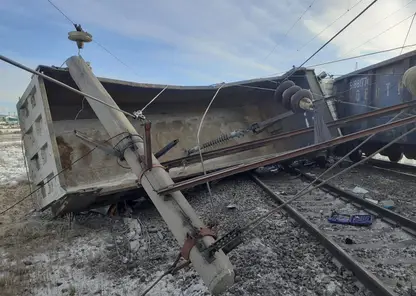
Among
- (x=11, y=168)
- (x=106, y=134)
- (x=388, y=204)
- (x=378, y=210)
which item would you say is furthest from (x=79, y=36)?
(x=11, y=168)

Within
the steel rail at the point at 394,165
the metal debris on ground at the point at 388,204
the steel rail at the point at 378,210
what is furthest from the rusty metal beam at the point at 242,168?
the steel rail at the point at 394,165

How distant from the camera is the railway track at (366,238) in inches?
115

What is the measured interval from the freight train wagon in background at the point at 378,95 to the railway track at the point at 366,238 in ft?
8.07

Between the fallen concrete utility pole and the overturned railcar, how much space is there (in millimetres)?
272

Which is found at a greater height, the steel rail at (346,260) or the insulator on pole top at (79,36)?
the insulator on pole top at (79,36)

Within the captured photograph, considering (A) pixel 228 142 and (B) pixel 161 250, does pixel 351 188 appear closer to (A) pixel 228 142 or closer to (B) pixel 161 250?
(A) pixel 228 142

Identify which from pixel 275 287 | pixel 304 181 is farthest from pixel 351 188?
pixel 275 287

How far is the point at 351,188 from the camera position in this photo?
20.5 feet

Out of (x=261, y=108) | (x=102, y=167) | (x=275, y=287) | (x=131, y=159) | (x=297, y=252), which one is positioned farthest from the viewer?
(x=261, y=108)

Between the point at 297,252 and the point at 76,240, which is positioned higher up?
the point at 76,240

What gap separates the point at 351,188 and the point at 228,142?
337 centimetres

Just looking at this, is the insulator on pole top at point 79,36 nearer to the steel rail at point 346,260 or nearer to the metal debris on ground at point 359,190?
the steel rail at point 346,260

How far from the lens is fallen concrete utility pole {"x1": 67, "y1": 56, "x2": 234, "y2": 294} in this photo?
2305mm

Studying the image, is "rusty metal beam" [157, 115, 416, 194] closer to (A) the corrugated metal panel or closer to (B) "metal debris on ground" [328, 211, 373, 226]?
(B) "metal debris on ground" [328, 211, 373, 226]
